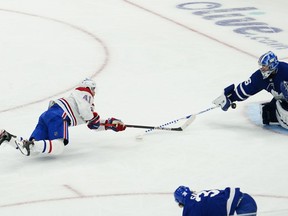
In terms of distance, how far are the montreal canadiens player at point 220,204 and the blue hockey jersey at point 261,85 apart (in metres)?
2.76

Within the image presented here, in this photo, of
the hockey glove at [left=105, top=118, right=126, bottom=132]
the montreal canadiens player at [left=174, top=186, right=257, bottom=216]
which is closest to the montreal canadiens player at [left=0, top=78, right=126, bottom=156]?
the hockey glove at [left=105, top=118, right=126, bottom=132]

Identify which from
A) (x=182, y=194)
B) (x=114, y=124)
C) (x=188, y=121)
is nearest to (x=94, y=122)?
(x=114, y=124)

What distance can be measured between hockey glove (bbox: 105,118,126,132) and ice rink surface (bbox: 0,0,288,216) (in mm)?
→ 146

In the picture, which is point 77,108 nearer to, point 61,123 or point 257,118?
point 61,123

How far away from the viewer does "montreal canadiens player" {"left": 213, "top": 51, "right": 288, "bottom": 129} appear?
24.4 feet

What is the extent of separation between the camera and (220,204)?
15.7 ft

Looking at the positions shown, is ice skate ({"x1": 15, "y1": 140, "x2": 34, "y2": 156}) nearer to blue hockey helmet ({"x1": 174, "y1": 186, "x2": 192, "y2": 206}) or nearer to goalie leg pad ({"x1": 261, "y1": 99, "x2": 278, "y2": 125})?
goalie leg pad ({"x1": 261, "y1": 99, "x2": 278, "y2": 125})

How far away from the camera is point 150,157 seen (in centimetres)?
703

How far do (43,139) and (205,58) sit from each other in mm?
2675

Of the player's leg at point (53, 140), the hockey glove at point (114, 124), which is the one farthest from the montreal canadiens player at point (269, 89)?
the player's leg at point (53, 140)

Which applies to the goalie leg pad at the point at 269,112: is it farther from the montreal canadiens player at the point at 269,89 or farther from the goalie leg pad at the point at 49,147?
the goalie leg pad at the point at 49,147

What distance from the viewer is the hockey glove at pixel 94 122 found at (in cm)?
716

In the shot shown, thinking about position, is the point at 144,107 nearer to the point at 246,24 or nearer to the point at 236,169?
the point at 236,169

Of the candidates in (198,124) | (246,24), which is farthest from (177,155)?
(246,24)
